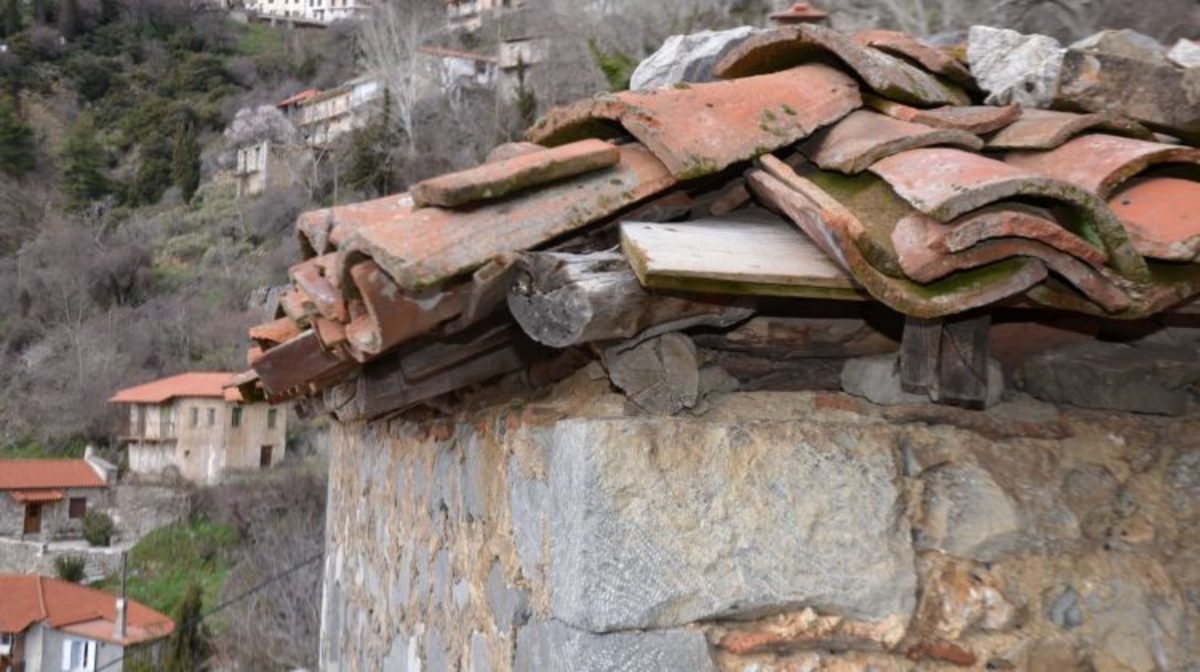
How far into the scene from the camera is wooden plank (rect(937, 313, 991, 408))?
171 centimetres

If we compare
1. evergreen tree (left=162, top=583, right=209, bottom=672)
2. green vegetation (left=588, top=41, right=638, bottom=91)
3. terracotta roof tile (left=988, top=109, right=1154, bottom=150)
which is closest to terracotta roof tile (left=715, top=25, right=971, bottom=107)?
terracotta roof tile (left=988, top=109, right=1154, bottom=150)

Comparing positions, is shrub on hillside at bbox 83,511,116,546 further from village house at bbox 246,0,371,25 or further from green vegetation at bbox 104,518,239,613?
village house at bbox 246,0,371,25

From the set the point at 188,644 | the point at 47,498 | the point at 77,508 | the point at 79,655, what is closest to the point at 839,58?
the point at 188,644

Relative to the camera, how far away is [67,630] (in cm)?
1803

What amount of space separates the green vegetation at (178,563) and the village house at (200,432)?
246 cm

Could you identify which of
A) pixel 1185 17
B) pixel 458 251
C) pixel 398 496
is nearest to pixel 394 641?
pixel 398 496

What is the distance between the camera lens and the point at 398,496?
3092 mm

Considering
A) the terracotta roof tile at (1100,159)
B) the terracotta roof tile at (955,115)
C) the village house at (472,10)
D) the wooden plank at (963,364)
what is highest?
the terracotta roof tile at (955,115)

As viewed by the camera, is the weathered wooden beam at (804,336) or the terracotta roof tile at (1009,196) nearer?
the terracotta roof tile at (1009,196)

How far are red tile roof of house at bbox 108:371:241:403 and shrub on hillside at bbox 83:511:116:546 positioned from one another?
3.20 metres

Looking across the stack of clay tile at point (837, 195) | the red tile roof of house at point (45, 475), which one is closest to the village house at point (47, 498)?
the red tile roof of house at point (45, 475)

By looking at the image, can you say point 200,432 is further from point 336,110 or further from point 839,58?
point 839,58

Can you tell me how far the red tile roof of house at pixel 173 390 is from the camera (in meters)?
25.9

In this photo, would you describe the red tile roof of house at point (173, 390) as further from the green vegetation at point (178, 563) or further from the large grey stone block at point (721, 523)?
the large grey stone block at point (721, 523)
